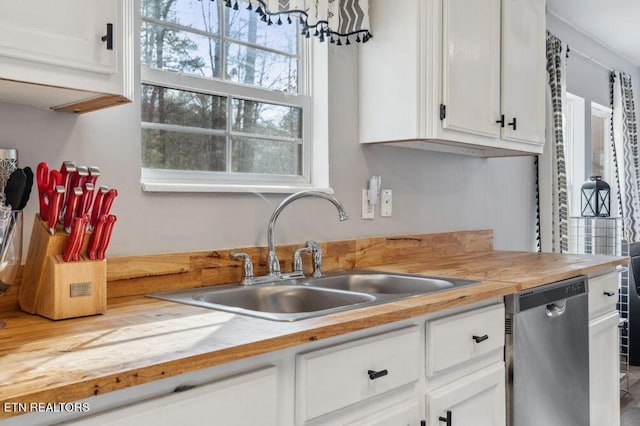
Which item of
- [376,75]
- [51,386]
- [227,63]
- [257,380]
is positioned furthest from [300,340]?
[376,75]

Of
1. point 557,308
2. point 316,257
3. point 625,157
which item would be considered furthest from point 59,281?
point 625,157

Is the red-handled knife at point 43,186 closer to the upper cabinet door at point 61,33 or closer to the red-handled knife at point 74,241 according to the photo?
the red-handled knife at point 74,241

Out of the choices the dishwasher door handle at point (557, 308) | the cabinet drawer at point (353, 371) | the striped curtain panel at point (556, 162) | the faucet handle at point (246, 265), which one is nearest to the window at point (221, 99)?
the faucet handle at point (246, 265)

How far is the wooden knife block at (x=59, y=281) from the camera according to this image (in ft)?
3.90

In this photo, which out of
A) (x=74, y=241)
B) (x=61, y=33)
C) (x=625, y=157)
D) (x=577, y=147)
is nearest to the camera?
(x=61, y=33)

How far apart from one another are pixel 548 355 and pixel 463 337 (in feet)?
1.75

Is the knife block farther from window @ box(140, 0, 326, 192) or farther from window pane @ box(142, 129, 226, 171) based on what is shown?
window pane @ box(142, 129, 226, 171)

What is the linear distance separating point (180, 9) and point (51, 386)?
4.50ft

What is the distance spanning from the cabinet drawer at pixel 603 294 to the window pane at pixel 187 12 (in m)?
1.77

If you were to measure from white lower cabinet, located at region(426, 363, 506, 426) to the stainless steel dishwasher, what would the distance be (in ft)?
0.20

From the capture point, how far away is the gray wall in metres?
→ 1.45

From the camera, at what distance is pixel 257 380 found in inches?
41.7

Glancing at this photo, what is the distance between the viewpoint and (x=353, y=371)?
49.4 inches

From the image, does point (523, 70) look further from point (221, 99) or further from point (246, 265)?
point (246, 265)
